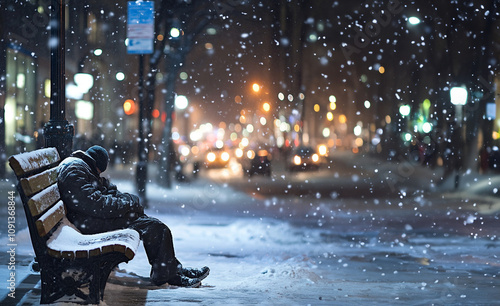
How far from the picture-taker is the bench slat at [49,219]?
5340mm

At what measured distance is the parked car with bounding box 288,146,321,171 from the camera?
37.4 metres

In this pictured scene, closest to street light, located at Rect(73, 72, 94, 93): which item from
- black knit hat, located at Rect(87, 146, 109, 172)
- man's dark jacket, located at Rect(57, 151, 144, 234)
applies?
black knit hat, located at Rect(87, 146, 109, 172)

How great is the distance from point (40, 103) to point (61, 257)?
29425 millimetres

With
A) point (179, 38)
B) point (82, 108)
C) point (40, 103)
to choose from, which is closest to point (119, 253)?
point (179, 38)

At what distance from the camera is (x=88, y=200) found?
6.34m

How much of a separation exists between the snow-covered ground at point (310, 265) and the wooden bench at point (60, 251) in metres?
0.31

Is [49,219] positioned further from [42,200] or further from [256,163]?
[256,163]

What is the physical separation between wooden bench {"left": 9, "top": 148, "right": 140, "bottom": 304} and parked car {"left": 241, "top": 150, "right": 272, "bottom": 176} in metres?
26.4

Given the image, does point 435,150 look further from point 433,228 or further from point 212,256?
point 212,256

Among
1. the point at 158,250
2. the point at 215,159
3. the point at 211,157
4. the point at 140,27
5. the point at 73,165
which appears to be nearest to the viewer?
the point at 73,165

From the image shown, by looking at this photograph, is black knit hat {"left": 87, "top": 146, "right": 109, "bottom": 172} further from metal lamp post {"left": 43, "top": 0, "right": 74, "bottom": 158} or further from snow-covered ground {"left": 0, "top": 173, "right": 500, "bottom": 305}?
snow-covered ground {"left": 0, "top": 173, "right": 500, "bottom": 305}

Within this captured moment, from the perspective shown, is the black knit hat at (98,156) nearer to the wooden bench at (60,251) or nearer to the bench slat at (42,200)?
the bench slat at (42,200)

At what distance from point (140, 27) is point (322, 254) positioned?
8.50 metres

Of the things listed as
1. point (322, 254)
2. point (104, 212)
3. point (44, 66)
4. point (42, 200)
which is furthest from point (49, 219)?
point (44, 66)
